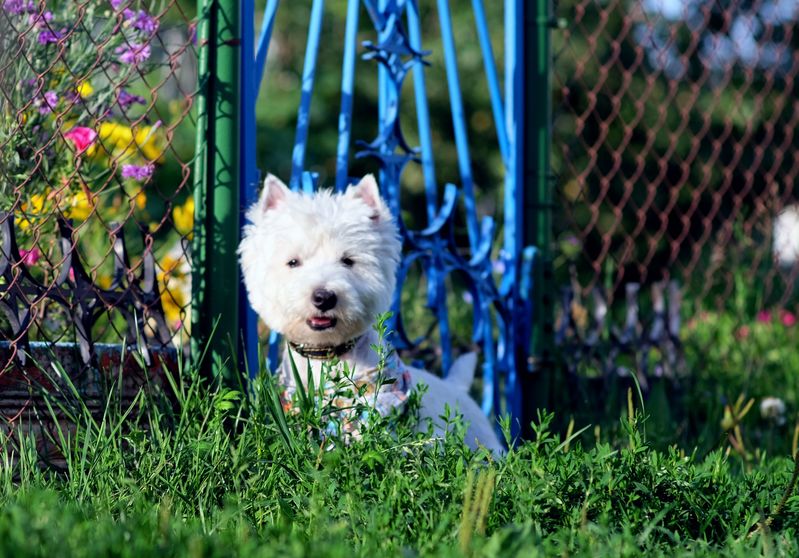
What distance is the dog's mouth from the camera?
10.7 feet

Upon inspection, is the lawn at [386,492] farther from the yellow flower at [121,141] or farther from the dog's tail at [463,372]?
the yellow flower at [121,141]

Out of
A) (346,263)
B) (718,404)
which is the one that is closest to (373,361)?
(346,263)

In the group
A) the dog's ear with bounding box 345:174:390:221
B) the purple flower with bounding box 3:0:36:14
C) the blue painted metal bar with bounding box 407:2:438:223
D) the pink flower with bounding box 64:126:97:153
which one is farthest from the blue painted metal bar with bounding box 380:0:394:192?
the purple flower with bounding box 3:0:36:14

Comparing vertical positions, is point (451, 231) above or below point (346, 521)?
above

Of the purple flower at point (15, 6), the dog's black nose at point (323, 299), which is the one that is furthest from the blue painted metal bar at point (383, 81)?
the purple flower at point (15, 6)

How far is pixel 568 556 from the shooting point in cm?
226

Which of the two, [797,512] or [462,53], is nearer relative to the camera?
[797,512]

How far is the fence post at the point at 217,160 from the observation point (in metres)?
3.47

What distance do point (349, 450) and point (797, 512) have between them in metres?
1.17

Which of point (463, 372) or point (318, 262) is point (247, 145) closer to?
point (318, 262)

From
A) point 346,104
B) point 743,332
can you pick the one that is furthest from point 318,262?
point 743,332

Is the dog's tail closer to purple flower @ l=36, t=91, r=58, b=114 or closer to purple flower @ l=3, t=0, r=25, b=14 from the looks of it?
purple flower @ l=36, t=91, r=58, b=114

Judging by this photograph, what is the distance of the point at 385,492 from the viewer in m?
2.58

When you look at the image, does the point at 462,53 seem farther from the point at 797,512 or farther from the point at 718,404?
the point at 797,512
